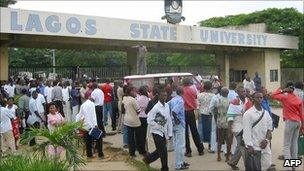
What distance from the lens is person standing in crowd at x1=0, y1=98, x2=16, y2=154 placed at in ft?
36.7

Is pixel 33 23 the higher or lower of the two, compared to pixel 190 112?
higher

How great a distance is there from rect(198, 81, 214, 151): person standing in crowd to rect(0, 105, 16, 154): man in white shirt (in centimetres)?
449

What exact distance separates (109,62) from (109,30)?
30.2 m

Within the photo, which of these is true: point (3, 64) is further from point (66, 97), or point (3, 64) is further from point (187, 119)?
point (187, 119)

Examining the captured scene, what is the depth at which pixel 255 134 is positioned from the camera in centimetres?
750

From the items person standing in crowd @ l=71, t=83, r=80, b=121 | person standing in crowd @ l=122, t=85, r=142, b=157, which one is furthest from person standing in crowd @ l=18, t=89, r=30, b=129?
person standing in crowd @ l=122, t=85, r=142, b=157

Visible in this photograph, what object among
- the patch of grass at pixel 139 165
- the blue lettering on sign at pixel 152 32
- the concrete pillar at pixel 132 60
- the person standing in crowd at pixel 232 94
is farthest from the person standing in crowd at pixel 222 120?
the concrete pillar at pixel 132 60

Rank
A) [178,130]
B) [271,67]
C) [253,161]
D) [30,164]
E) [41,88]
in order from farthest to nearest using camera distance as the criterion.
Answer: [271,67]
[41,88]
[178,130]
[253,161]
[30,164]

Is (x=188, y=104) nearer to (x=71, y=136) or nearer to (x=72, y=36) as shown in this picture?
(x=71, y=136)

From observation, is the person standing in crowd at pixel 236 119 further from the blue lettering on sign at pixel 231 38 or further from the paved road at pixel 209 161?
the blue lettering on sign at pixel 231 38

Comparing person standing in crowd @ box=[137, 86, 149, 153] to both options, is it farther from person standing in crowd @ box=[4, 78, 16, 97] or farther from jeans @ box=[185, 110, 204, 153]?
person standing in crowd @ box=[4, 78, 16, 97]

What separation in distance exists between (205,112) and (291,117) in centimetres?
257

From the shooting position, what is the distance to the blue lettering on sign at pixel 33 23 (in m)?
16.8

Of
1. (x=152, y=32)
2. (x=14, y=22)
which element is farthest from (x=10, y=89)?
(x=152, y=32)
